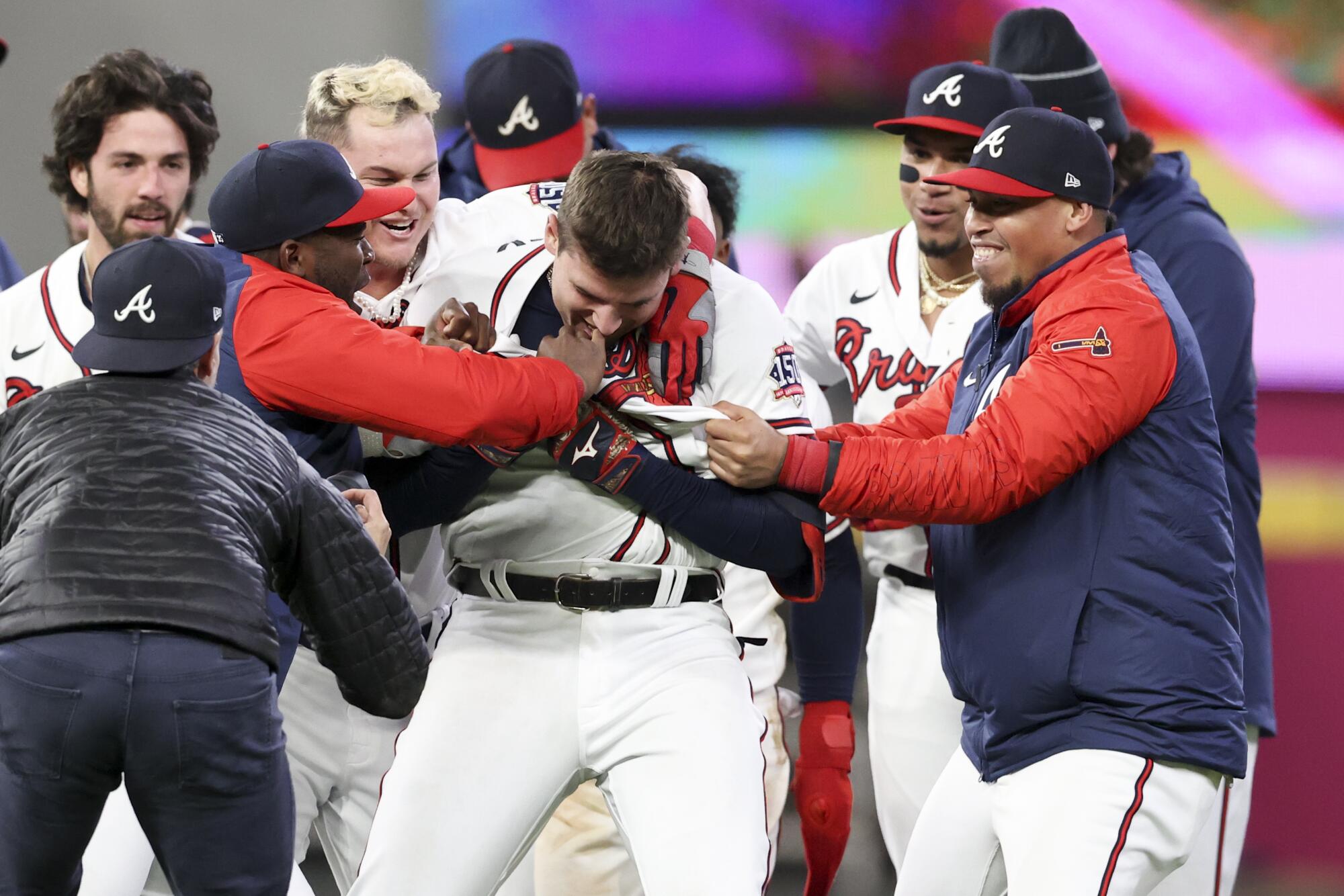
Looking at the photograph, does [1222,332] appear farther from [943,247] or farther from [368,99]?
[368,99]

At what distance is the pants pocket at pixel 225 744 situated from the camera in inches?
84.4

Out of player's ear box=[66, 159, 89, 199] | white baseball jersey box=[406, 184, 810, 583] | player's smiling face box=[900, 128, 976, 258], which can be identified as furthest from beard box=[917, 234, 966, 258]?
player's ear box=[66, 159, 89, 199]

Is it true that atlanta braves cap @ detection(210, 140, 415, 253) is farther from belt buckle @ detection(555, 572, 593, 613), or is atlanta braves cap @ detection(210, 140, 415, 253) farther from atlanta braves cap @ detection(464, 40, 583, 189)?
atlanta braves cap @ detection(464, 40, 583, 189)

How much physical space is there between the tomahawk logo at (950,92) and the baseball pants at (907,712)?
1129 mm

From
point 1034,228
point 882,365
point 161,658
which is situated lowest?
point 882,365

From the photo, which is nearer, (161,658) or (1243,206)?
(161,658)

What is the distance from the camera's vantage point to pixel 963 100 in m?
3.66

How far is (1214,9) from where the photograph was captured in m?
4.92

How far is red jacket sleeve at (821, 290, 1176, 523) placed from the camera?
99.2 inches

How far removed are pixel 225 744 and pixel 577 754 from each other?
613 mm

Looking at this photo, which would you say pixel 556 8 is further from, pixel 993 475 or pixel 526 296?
pixel 993 475

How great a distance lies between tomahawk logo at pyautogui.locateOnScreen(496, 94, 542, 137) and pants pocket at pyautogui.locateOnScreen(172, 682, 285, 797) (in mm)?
2185

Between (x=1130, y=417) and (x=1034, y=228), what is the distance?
0.39 meters

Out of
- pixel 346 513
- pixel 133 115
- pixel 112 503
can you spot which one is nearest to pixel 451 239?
pixel 346 513
